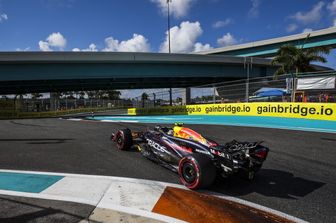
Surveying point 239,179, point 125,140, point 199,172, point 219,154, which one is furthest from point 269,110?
point 199,172

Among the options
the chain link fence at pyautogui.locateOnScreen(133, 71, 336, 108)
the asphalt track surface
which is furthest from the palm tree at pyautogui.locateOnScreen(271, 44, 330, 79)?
the asphalt track surface

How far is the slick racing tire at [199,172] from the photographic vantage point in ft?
14.5

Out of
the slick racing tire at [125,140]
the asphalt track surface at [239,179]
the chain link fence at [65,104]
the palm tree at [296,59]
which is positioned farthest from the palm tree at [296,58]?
the chain link fence at [65,104]

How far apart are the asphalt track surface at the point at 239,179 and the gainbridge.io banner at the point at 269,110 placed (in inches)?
106

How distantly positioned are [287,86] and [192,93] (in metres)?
7.46

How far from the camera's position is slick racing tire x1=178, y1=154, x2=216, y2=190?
443 centimetres

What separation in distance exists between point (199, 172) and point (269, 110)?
11.2m

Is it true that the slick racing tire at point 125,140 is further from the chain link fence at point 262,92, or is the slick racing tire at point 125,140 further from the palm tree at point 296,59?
the palm tree at point 296,59

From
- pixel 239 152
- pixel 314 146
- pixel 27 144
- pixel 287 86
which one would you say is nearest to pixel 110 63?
pixel 287 86

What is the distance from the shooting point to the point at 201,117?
1869 cm

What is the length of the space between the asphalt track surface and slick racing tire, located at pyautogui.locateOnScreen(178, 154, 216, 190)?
0.32 metres

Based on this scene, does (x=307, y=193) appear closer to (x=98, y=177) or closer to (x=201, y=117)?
(x=98, y=177)

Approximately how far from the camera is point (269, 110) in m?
14.5

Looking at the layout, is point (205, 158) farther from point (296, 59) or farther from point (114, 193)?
point (296, 59)
